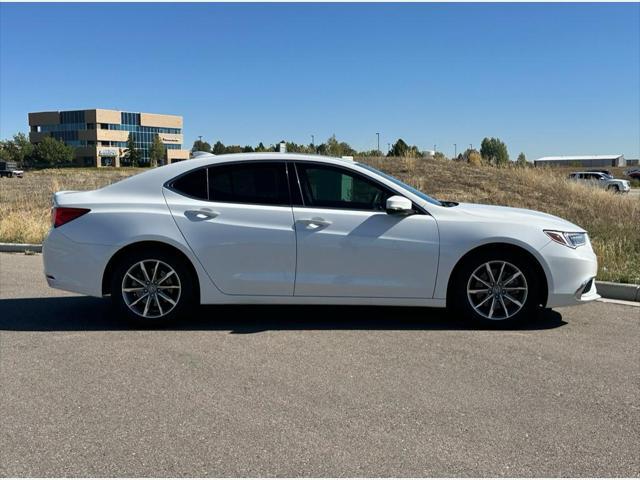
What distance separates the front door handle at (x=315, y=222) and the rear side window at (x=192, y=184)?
101 centimetres

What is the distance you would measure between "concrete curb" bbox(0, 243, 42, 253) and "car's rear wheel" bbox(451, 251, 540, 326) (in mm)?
8162

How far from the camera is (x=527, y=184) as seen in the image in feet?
58.1

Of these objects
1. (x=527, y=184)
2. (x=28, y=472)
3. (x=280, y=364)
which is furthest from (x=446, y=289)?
(x=527, y=184)

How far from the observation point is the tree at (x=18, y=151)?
340 ft

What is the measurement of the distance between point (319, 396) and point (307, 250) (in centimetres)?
171

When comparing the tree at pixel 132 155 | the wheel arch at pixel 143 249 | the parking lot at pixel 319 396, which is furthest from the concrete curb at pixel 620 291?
the tree at pixel 132 155

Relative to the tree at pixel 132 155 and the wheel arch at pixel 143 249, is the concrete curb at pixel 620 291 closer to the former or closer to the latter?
the wheel arch at pixel 143 249

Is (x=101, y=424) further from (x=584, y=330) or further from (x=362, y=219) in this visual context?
(x=584, y=330)

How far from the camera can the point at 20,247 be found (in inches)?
413

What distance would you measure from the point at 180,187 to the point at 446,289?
269 centimetres

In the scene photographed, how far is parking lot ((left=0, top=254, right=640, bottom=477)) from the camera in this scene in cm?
299

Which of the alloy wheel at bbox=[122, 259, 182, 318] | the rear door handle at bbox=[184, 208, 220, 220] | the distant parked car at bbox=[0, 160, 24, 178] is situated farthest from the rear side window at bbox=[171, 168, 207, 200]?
the distant parked car at bbox=[0, 160, 24, 178]

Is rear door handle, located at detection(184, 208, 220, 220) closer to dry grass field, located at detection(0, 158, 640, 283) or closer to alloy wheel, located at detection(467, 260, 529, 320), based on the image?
alloy wheel, located at detection(467, 260, 529, 320)

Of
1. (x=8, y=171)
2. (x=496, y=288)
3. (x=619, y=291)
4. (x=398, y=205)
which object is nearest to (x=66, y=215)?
(x=398, y=205)
